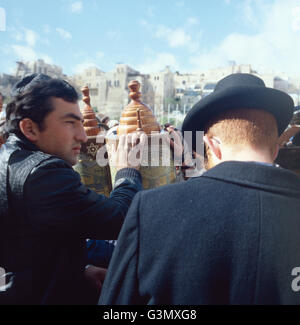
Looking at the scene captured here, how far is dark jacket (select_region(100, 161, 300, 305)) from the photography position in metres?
0.87

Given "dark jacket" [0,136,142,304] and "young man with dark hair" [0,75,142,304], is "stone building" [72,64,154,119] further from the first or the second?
"dark jacket" [0,136,142,304]

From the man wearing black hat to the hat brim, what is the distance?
0.42ft

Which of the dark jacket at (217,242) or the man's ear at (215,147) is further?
the man's ear at (215,147)

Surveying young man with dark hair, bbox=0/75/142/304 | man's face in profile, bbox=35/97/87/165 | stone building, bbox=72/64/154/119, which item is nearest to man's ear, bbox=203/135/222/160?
young man with dark hair, bbox=0/75/142/304

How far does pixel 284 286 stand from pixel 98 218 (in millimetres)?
827

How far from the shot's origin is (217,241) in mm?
888

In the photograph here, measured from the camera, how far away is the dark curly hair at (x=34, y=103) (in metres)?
1.37

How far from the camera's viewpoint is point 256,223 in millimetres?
877

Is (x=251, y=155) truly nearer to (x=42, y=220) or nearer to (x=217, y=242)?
(x=217, y=242)

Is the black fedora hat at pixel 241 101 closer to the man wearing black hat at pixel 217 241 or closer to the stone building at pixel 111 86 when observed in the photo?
the man wearing black hat at pixel 217 241

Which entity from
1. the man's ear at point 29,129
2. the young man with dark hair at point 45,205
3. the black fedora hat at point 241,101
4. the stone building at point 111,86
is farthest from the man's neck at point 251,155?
the stone building at point 111,86

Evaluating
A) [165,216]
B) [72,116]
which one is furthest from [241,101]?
[72,116]
